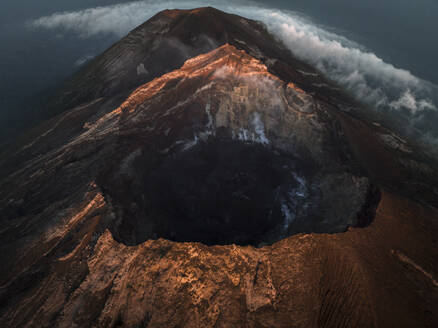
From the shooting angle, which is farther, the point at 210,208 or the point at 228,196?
the point at 228,196

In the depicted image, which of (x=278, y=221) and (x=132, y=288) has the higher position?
(x=132, y=288)

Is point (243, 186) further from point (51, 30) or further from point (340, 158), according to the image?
point (51, 30)

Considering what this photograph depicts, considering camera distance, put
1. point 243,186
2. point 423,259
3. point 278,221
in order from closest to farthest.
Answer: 1. point 423,259
2. point 278,221
3. point 243,186

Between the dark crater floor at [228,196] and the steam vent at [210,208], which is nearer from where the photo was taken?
the steam vent at [210,208]

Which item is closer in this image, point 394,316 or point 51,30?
point 394,316

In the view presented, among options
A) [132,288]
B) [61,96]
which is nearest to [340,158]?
[132,288]

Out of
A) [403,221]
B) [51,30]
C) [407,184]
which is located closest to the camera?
[403,221]
